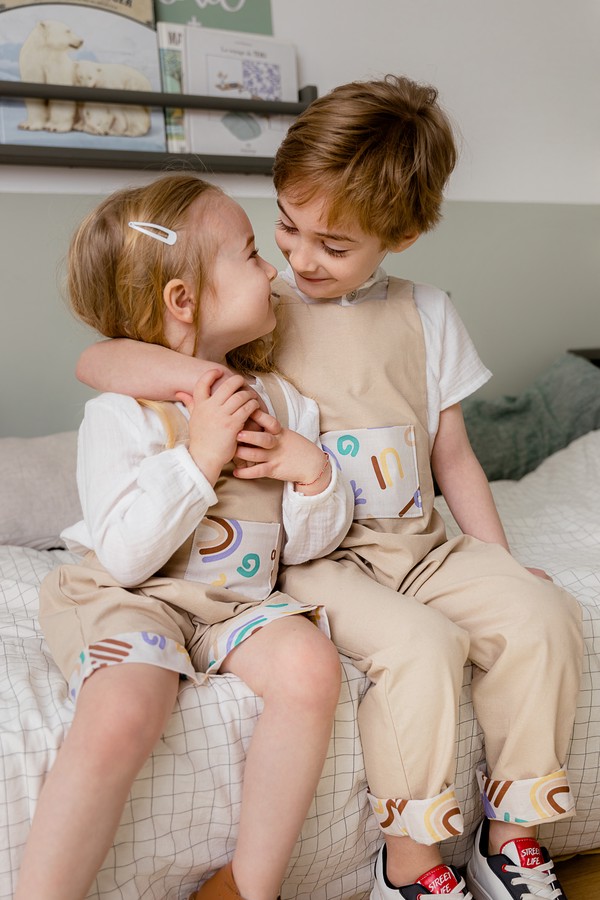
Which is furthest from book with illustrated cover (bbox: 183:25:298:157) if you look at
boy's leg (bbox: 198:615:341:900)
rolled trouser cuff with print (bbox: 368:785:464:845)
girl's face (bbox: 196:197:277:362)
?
rolled trouser cuff with print (bbox: 368:785:464:845)

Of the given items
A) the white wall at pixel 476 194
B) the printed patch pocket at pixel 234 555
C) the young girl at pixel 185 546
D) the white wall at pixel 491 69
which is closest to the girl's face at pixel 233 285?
the young girl at pixel 185 546

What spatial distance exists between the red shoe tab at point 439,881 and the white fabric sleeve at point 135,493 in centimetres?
46

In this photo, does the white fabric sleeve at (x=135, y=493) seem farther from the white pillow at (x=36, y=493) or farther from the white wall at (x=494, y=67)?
the white wall at (x=494, y=67)

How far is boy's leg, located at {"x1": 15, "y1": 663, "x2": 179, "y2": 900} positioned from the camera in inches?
28.8

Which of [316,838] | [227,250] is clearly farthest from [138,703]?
[227,250]

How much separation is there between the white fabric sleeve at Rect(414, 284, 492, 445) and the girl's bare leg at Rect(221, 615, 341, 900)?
1.55 ft

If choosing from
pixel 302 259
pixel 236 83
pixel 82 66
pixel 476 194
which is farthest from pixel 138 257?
pixel 476 194

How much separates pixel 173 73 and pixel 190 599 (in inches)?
61.0

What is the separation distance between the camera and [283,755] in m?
0.84

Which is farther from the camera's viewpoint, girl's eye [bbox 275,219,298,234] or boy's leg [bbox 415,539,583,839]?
girl's eye [bbox 275,219,298,234]

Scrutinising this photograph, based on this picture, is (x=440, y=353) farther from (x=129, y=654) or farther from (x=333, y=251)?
(x=129, y=654)

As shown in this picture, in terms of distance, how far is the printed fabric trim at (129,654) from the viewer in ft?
2.74

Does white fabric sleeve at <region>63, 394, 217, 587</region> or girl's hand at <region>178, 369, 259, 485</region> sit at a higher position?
girl's hand at <region>178, 369, 259, 485</region>

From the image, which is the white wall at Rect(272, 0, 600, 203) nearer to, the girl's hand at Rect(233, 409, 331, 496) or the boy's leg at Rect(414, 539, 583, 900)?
the girl's hand at Rect(233, 409, 331, 496)
